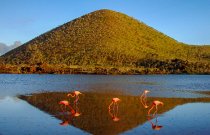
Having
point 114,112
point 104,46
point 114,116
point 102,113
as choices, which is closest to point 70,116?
point 102,113

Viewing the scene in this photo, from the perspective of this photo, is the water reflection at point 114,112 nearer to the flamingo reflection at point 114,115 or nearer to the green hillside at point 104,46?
the flamingo reflection at point 114,115

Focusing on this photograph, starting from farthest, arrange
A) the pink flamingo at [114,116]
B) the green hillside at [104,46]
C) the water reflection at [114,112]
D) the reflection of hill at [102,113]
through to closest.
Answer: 1. the green hillside at [104,46]
2. the water reflection at [114,112]
3. the pink flamingo at [114,116]
4. the reflection of hill at [102,113]

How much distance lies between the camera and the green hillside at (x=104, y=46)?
92.8m

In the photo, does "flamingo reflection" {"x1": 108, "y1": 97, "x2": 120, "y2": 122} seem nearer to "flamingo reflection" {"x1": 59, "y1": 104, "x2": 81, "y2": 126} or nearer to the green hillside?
"flamingo reflection" {"x1": 59, "y1": 104, "x2": 81, "y2": 126}

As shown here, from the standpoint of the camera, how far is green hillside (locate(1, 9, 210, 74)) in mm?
92812

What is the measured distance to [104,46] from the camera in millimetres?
98500

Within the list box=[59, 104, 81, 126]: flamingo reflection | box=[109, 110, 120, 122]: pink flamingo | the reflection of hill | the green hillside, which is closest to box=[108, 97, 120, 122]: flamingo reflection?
box=[109, 110, 120, 122]: pink flamingo

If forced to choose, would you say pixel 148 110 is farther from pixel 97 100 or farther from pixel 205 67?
pixel 205 67

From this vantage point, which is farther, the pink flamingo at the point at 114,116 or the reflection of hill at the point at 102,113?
the pink flamingo at the point at 114,116

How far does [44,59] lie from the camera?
94.7 m

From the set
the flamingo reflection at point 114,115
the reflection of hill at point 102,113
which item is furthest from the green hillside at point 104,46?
the flamingo reflection at point 114,115

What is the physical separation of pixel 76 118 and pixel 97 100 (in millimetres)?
8073

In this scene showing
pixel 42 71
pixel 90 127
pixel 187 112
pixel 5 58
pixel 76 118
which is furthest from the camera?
pixel 5 58

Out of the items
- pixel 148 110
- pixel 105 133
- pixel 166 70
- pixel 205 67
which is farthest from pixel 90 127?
pixel 205 67
